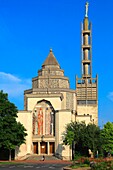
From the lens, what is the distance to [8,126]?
5116 cm

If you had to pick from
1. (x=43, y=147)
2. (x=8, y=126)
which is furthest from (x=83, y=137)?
(x=8, y=126)

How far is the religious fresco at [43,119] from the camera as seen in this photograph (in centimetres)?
6288

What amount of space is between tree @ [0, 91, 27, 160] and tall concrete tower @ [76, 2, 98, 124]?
27.8 metres

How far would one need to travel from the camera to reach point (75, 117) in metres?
67.9

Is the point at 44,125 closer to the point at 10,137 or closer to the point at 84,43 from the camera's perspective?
the point at 10,137

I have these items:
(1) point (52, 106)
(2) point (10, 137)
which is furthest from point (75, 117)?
(2) point (10, 137)

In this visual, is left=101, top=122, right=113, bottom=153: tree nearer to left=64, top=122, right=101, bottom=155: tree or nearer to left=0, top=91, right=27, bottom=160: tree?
left=64, top=122, right=101, bottom=155: tree

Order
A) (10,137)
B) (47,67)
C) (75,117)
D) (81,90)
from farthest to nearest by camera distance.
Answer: (81,90), (47,67), (75,117), (10,137)

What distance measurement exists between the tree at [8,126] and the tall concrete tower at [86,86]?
27.8 metres

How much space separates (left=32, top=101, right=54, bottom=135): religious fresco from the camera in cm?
6288

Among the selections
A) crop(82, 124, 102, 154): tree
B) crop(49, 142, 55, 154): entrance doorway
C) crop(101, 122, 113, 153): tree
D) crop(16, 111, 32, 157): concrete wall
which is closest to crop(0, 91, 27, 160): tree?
crop(16, 111, 32, 157): concrete wall

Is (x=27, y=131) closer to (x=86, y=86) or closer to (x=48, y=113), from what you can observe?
(x=48, y=113)

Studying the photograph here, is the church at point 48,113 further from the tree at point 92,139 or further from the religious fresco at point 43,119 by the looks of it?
the tree at point 92,139

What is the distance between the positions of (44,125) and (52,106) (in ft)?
12.4
